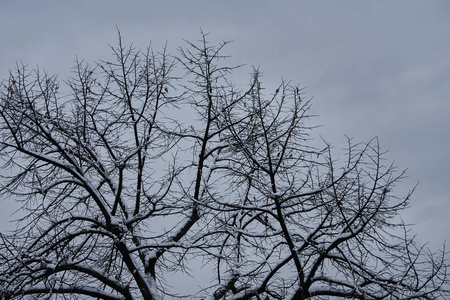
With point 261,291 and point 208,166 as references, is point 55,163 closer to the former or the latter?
point 208,166

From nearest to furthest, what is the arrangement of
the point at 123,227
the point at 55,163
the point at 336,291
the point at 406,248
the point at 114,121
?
the point at 406,248 → the point at 336,291 → the point at 123,227 → the point at 55,163 → the point at 114,121

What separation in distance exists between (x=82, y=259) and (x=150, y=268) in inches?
60.5

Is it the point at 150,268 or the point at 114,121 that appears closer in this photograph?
the point at 150,268

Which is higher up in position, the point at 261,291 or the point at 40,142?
the point at 40,142

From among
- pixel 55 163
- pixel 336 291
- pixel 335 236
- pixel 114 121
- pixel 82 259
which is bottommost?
pixel 336 291

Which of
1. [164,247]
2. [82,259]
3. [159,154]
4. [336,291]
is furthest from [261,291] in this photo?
[159,154]

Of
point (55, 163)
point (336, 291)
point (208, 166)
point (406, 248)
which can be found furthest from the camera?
point (208, 166)

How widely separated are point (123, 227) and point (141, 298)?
1.44 meters

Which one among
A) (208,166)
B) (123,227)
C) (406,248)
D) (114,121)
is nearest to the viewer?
(406,248)

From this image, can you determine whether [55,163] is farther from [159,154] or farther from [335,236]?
[335,236]

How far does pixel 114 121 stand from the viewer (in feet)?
33.9

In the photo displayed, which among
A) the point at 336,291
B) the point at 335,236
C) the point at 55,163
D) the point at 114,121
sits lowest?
the point at 336,291

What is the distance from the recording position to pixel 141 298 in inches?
365

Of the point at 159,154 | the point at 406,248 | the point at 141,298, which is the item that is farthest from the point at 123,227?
the point at 406,248
